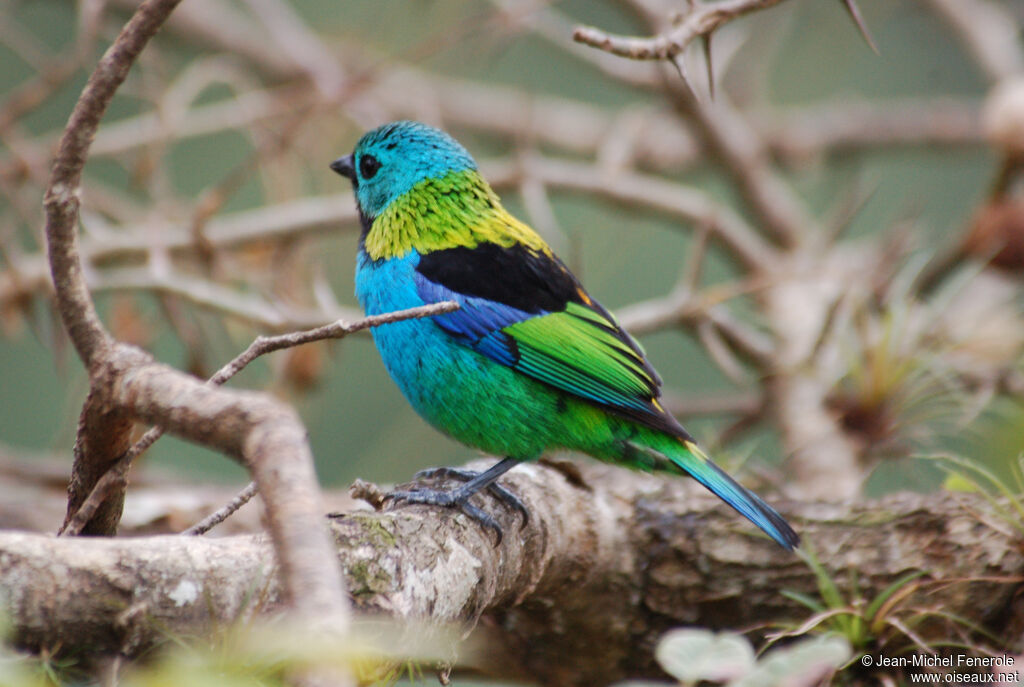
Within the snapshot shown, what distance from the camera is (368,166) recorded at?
12.1ft

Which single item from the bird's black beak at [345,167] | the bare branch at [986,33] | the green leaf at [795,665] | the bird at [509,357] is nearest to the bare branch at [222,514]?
the bird at [509,357]

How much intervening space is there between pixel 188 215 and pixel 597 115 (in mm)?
3448

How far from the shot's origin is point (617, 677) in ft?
9.25

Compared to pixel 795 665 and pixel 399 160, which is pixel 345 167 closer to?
pixel 399 160

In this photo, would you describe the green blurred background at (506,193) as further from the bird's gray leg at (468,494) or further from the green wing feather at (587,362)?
the bird's gray leg at (468,494)

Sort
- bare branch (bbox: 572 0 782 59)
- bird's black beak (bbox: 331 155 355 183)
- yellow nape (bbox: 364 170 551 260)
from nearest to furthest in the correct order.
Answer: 1. bare branch (bbox: 572 0 782 59)
2. yellow nape (bbox: 364 170 551 260)
3. bird's black beak (bbox: 331 155 355 183)

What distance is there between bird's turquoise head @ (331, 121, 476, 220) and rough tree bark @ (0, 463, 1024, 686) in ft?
3.83

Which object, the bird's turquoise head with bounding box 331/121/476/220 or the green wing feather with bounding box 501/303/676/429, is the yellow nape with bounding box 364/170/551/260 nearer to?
the bird's turquoise head with bounding box 331/121/476/220

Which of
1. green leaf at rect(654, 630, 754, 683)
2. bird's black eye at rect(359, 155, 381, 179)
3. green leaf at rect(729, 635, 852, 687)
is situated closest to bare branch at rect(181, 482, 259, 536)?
green leaf at rect(654, 630, 754, 683)

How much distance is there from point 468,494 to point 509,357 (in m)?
0.57

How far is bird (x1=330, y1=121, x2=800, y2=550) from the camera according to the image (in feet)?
9.71

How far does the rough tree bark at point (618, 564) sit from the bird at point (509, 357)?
125 millimetres

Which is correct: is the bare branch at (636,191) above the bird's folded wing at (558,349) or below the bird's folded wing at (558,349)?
above

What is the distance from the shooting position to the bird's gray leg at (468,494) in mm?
2459
